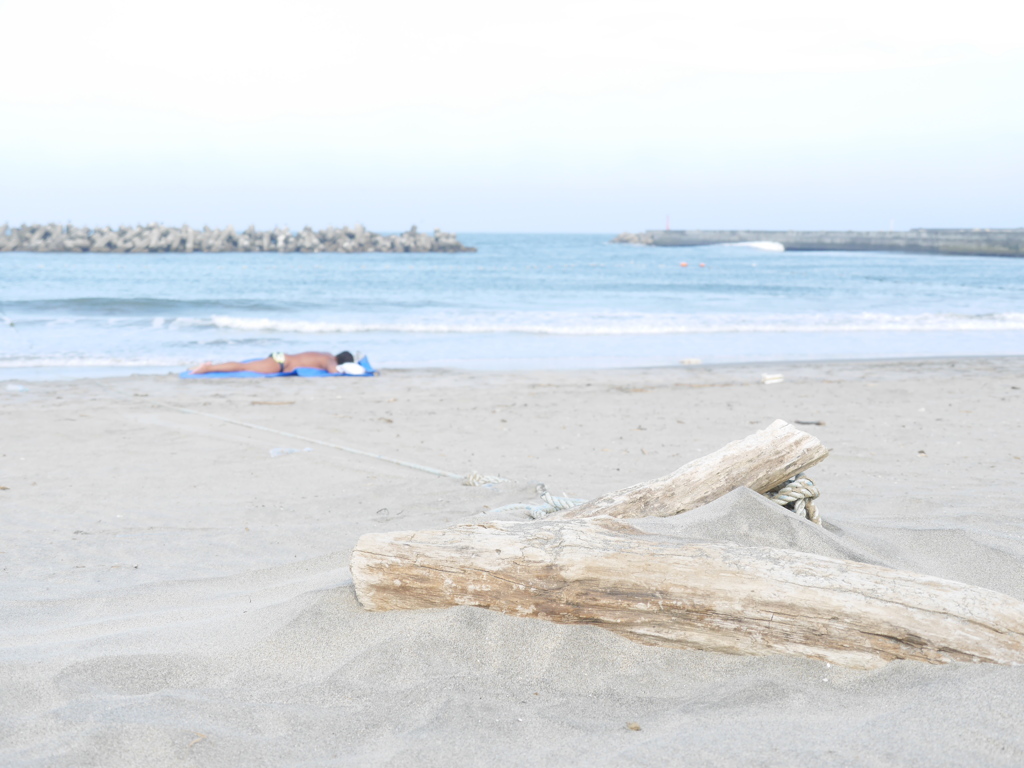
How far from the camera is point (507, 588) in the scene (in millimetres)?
2432

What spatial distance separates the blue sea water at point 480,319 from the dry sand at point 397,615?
208 inches

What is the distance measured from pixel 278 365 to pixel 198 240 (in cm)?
5111

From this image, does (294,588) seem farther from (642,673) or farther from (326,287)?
(326,287)

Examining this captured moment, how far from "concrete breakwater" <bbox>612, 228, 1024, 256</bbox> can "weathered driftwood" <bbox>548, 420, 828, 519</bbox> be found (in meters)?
69.9

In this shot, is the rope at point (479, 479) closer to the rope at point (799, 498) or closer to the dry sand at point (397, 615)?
the dry sand at point (397, 615)

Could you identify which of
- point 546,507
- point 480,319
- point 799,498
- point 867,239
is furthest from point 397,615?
point 867,239

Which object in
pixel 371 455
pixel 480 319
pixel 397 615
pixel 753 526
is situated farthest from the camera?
pixel 480 319

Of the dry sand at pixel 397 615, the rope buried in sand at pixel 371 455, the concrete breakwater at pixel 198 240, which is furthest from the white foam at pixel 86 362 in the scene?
the concrete breakwater at pixel 198 240

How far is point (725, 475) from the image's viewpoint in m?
3.29

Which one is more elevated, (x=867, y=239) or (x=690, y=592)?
(x=867, y=239)

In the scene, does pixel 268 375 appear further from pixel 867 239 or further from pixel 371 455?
pixel 867 239

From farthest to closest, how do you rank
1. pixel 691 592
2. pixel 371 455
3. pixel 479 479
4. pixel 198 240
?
pixel 198 240
pixel 371 455
pixel 479 479
pixel 691 592

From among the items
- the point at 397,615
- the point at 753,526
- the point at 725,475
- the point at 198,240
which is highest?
the point at 198,240

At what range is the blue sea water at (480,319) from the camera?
1311 cm
